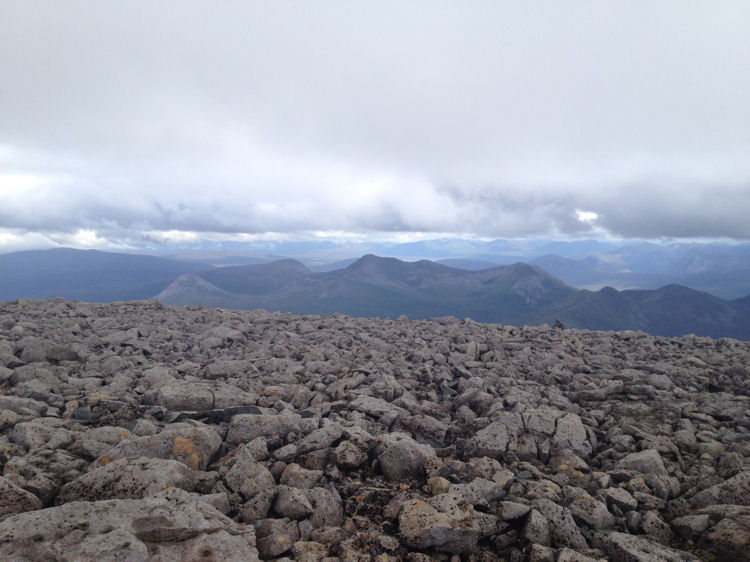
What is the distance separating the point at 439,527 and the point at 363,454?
8.74ft

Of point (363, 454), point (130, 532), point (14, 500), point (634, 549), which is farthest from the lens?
point (363, 454)

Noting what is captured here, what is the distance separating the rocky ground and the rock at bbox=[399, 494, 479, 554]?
0.02m

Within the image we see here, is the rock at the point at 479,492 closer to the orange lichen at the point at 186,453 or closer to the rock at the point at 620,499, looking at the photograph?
the rock at the point at 620,499

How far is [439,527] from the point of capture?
223 inches

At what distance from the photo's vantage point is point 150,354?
16.1 m

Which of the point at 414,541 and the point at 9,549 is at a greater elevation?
the point at 9,549

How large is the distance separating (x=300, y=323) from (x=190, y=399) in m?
12.5

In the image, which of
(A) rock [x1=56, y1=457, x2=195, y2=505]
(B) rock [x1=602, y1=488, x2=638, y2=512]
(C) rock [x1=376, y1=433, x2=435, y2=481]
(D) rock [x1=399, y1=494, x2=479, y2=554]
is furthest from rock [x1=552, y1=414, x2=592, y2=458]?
(A) rock [x1=56, y1=457, x2=195, y2=505]

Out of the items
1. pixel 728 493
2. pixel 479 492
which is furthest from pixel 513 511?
pixel 728 493

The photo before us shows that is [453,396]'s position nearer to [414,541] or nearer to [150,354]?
[414,541]

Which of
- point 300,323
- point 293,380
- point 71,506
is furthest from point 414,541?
point 300,323

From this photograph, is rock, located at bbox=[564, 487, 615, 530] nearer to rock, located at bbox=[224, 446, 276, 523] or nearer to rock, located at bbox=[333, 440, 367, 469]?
rock, located at bbox=[333, 440, 367, 469]

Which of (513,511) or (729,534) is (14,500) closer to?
(513,511)

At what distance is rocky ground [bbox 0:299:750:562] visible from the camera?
215 inches
